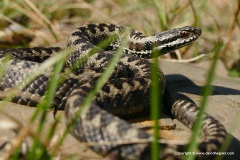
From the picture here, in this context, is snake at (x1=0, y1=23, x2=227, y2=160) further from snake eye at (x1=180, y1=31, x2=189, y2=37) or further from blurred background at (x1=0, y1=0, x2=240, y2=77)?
blurred background at (x1=0, y1=0, x2=240, y2=77)

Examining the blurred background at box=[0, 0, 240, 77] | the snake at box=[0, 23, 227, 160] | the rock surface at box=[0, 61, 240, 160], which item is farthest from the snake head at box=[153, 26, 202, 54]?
the blurred background at box=[0, 0, 240, 77]

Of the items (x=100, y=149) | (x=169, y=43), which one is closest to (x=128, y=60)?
(x=169, y=43)

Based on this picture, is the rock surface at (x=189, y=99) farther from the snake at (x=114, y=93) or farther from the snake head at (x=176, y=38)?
the snake head at (x=176, y=38)

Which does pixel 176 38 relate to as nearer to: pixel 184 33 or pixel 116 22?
pixel 184 33

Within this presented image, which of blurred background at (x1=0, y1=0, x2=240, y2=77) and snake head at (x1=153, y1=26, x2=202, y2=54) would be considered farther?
blurred background at (x1=0, y1=0, x2=240, y2=77)

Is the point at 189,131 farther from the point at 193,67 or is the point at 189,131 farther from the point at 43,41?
the point at 43,41

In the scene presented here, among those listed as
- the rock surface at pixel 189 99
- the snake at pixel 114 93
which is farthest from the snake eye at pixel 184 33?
the rock surface at pixel 189 99

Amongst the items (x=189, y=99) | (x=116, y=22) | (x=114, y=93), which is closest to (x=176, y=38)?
(x=189, y=99)
